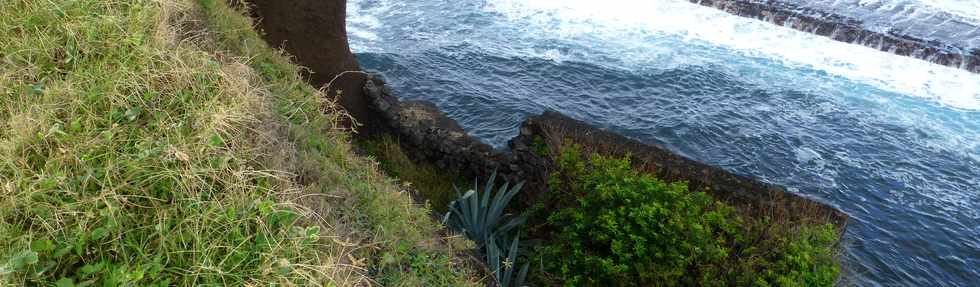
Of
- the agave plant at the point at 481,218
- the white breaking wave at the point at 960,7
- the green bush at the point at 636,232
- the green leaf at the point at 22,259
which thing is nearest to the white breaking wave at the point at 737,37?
the white breaking wave at the point at 960,7

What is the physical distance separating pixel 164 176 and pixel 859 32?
43.8 feet

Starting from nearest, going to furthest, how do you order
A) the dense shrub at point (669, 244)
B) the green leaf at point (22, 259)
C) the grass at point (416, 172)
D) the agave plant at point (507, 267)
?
the green leaf at point (22, 259) → the dense shrub at point (669, 244) → the agave plant at point (507, 267) → the grass at point (416, 172)

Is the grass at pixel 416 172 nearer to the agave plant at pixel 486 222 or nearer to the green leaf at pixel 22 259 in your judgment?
the agave plant at pixel 486 222

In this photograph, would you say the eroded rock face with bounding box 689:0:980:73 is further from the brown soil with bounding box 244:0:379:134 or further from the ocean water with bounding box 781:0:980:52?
the brown soil with bounding box 244:0:379:134

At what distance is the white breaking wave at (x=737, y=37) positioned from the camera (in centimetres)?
1167

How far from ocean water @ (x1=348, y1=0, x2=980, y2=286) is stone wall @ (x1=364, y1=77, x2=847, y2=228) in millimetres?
922

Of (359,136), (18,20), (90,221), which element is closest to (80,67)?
(18,20)

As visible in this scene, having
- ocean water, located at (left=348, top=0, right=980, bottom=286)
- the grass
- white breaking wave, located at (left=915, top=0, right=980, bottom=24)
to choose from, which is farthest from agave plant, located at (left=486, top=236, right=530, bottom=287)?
white breaking wave, located at (left=915, top=0, right=980, bottom=24)

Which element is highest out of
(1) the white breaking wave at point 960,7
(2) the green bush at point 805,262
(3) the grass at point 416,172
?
(1) the white breaking wave at point 960,7

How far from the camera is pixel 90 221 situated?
276 cm

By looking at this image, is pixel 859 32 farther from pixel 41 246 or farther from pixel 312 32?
pixel 41 246

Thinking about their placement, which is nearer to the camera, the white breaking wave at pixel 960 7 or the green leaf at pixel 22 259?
the green leaf at pixel 22 259

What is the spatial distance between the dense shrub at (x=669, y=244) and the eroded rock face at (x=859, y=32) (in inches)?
348

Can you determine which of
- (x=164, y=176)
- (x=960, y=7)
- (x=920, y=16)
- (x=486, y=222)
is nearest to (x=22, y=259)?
(x=164, y=176)
